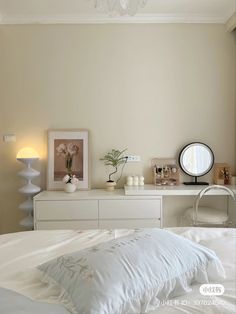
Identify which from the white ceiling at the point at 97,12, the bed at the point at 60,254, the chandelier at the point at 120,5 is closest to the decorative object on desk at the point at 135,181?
the bed at the point at 60,254

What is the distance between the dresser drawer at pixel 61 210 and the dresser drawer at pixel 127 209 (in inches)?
6.5

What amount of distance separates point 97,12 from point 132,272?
9.24ft

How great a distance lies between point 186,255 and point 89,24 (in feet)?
9.07

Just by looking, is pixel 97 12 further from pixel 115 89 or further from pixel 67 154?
pixel 67 154

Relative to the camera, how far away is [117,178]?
10.9ft

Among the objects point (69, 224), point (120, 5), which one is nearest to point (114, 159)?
point (69, 224)

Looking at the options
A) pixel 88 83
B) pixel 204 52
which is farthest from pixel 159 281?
pixel 204 52

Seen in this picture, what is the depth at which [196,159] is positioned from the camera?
330cm

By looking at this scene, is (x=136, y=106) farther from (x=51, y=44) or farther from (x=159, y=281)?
(x=159, y=281)

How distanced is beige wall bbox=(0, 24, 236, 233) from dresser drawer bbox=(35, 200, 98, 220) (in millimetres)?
482

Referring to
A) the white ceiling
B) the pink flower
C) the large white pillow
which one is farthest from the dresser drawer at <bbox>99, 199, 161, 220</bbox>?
the white ceiling

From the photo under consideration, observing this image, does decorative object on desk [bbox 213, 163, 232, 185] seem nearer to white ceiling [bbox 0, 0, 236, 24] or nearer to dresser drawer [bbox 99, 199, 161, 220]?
dresser drawer [bbox 99, 199, 161, 220]

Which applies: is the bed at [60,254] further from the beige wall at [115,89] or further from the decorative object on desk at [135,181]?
the beige wall at [115,89]

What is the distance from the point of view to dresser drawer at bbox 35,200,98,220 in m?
2.87
